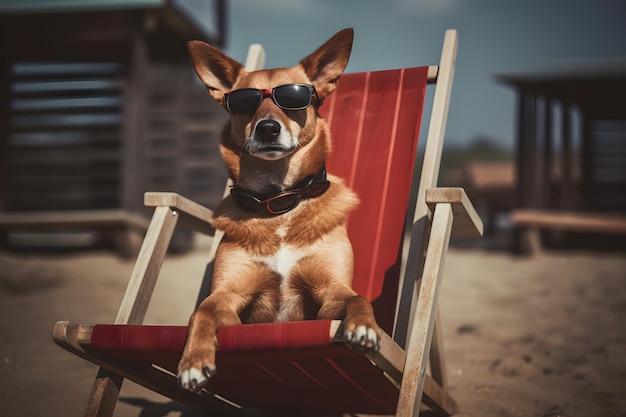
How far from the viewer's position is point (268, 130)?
243 centimetres

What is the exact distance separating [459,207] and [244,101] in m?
0.98

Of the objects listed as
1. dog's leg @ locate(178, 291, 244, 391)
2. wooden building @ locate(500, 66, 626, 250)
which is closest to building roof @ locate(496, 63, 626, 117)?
wooden building @ locate(500, 66, 626, 250)

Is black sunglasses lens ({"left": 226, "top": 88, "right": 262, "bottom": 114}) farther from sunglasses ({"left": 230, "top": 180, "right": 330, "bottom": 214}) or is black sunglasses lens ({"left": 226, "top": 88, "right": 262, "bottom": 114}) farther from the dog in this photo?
sunglasses ({"left": 230, "top": 180, "right": 330, "bottom": 214})

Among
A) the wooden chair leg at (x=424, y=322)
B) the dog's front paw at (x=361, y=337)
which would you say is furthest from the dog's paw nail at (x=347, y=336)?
the wooden chair leg at (x=424, y=322)

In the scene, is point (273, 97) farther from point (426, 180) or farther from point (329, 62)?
point (426, 180)

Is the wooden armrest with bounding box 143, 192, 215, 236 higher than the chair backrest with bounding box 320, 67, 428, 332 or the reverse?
the reverse

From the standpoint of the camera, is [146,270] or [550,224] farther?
[550,224]

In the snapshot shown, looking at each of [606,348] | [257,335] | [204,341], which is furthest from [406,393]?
[606,348]

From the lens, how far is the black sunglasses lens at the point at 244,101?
99.8 inches

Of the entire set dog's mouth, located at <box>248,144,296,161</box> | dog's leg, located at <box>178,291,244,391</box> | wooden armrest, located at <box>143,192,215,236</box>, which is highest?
dog's mouth, located at <box>248,144,296,161</box>

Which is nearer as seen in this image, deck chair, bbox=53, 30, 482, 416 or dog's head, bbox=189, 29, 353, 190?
deck chair, bbox=53, 30, 482, 416

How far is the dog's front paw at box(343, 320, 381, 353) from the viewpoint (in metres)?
1.70

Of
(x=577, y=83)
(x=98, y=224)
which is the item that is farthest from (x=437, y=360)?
(x=577, y=83)

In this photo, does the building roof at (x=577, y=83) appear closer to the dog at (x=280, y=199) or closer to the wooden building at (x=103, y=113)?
the wooden building at (x=103, y=113)
